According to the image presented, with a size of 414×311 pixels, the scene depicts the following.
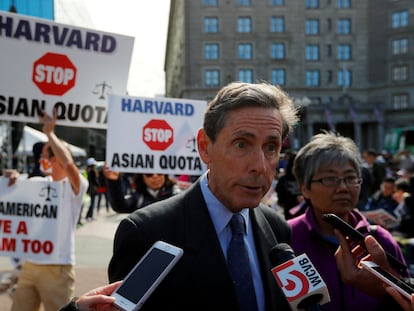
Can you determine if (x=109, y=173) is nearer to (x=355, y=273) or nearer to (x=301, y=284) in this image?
(x=355, y=273)

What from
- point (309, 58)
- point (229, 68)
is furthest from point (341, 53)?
point (229, 68)

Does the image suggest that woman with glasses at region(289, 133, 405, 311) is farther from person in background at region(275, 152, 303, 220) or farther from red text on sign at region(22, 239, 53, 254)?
person in background at region(275, 152, 303, 220)

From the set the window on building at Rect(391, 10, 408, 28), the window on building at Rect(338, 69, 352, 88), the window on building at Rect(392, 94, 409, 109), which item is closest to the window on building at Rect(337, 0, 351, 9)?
the window on building at Rect(391, 10, 408, 28)

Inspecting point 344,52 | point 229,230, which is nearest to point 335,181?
point 229,230

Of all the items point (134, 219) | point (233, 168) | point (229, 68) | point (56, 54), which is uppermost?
point (229, 68)

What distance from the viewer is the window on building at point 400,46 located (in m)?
61.0

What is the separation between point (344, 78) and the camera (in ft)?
203

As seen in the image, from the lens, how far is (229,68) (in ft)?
199

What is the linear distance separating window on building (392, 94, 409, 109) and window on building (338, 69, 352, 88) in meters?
5.79

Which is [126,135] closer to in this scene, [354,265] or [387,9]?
[354,265]

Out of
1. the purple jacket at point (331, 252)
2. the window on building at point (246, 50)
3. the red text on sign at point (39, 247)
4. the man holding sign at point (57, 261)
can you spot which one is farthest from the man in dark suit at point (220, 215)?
the window on building at point (246, 50)

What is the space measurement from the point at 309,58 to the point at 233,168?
205 feet

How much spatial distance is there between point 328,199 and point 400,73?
209 feet

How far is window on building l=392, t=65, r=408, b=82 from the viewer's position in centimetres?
6072
